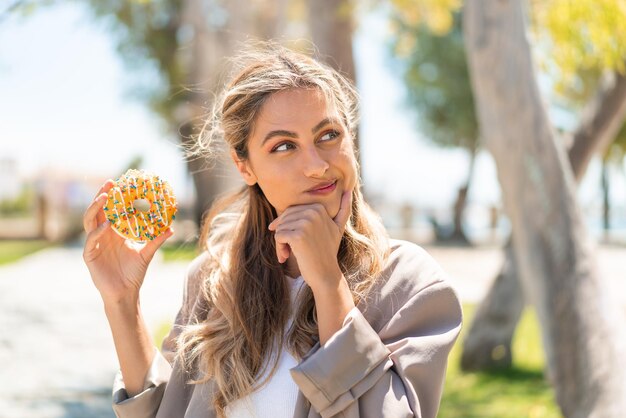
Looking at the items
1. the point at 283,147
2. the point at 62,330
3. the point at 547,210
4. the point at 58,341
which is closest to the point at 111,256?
the point at 283,147

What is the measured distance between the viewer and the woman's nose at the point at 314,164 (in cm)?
188

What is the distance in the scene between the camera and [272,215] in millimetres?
2318

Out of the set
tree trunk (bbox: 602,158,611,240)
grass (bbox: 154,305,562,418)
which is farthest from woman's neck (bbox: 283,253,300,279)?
tree trunk (bbox: 602,158,611,240)

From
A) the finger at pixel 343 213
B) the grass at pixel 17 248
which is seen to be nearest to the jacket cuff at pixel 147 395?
the finger at pixel 343 213

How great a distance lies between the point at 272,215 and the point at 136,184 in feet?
1.38

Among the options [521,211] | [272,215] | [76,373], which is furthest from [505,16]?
[76,373]

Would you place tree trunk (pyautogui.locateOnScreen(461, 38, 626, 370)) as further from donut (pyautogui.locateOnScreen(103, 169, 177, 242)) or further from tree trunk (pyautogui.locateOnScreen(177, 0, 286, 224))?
donut (pyautogui.locateOnScreen(103, 169, 177, 242))

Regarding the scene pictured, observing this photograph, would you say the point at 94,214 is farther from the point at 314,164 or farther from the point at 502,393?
the point at 502,393

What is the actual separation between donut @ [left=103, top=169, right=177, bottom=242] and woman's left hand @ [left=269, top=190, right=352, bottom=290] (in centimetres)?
50

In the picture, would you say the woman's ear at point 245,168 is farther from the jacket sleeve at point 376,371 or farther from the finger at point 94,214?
the jacket sleeve at point 376,371

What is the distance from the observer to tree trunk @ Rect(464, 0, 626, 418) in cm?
430

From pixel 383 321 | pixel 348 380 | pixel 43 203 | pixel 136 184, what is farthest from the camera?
pixel 43 203

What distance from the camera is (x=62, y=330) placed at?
7.37 meters

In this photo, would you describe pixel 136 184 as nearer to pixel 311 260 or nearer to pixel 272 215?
pixel 272 215
